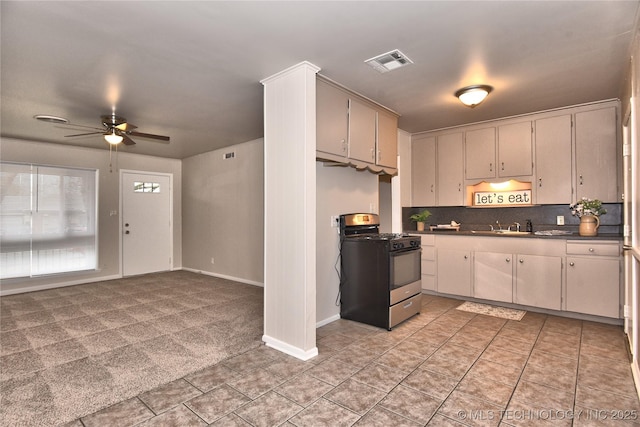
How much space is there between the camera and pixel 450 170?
496 centimetres

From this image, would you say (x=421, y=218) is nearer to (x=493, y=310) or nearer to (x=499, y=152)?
(x=499, y=152)

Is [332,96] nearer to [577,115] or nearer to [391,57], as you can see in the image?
[391,57]

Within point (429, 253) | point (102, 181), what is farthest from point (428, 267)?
point (102, 181)

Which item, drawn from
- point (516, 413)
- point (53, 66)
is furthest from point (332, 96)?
point (516, 413)

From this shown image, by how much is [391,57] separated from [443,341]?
255cm

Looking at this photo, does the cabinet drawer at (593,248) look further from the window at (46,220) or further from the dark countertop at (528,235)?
the window at (46,220)

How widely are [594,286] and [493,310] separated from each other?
1047 mm

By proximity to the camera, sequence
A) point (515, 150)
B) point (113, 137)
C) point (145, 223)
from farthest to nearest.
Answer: point (145, 223) → point (515, 150) → point (113, 137)

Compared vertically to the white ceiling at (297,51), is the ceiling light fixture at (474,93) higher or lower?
lower

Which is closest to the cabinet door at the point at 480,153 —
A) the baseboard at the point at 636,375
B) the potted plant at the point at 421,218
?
the potted plant at the point at 421,218

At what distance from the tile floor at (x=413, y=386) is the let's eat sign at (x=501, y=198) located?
6.12 ft

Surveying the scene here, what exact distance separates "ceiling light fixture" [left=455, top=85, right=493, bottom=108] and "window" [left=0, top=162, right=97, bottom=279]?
20.6ft

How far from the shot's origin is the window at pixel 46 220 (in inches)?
207

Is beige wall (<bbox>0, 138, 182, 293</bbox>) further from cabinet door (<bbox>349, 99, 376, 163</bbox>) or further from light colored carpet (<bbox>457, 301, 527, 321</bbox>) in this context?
light colored carpet (<bbox>457, 301, 527, 321</bbox>)
